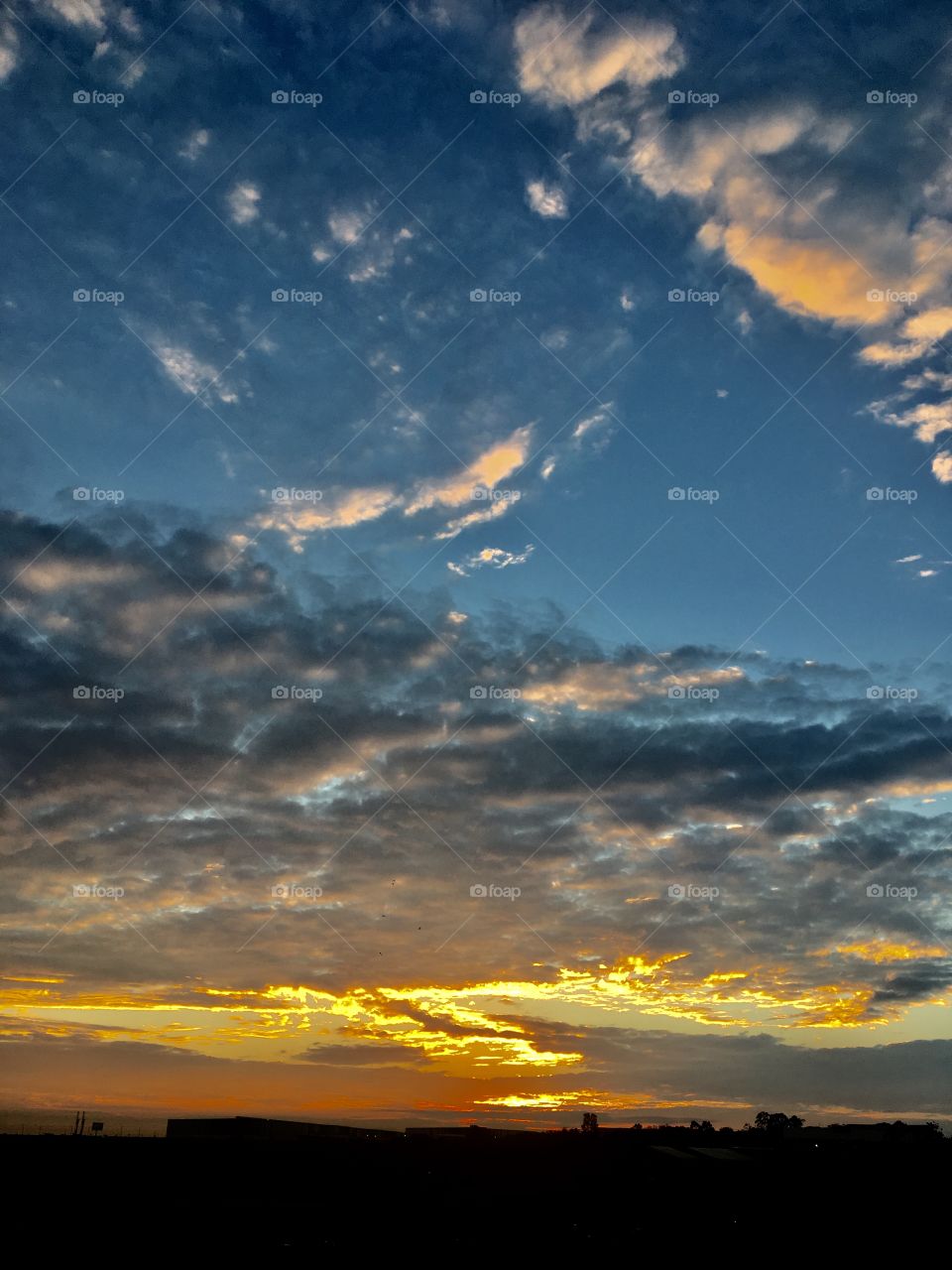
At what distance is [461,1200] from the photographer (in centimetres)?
6003

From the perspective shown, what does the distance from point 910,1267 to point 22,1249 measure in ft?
128

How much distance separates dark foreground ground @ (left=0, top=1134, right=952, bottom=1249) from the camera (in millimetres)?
45062

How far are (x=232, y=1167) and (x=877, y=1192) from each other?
42565 mm

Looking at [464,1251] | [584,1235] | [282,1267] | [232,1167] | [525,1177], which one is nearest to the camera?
[282,1267]

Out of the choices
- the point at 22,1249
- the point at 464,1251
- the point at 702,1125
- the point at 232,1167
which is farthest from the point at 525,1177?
the point at 702,1125

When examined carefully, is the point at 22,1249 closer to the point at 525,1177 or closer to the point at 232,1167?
the point at 232,1167

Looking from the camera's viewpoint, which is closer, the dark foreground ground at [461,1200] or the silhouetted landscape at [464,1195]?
the dark foreground ground at [461,1200]

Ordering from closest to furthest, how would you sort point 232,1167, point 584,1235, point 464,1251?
point 464,1251
point 584,1235
point 232,1167

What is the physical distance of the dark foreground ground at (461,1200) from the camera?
148 ft

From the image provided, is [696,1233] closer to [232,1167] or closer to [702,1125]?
[232,1167]

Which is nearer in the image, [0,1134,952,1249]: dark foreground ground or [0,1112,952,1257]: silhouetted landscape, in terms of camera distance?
[0,1134,952,1249]: dark foreground ground

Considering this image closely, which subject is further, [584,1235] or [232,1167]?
[232,1167]

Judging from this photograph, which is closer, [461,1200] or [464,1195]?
[461,1200]

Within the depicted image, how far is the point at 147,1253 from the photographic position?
131ft
